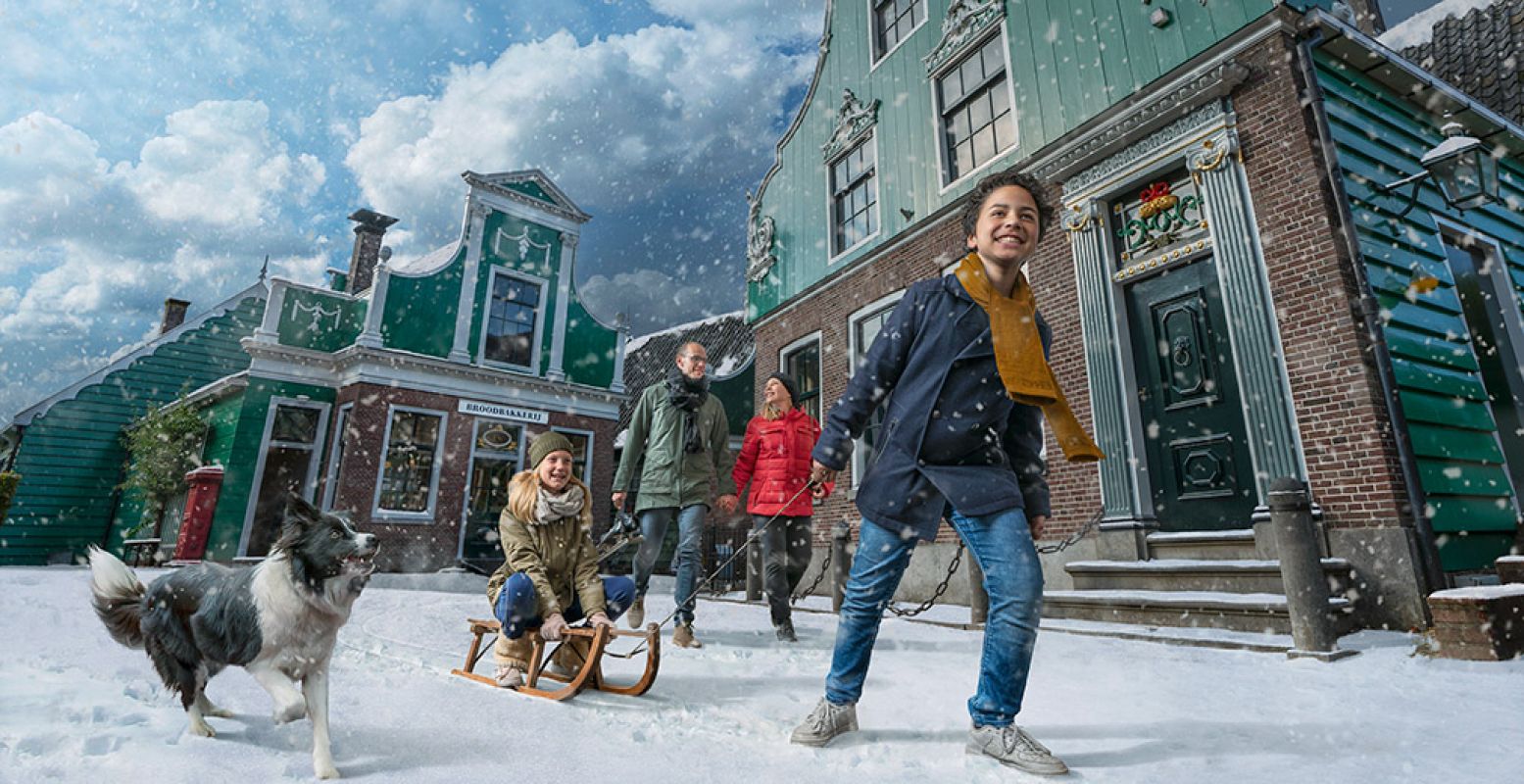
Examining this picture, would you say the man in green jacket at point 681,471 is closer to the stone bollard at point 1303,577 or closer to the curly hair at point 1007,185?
the curly hair at point 1007,185

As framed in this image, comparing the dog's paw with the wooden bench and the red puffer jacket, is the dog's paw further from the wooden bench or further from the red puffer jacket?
the wooden bench

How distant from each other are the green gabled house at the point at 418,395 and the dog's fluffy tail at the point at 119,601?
34.3ft

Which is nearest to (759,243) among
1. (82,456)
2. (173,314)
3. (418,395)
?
(418,395)

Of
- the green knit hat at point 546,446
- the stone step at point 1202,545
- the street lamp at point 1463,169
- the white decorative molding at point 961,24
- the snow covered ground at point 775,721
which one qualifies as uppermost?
the white decorative molding at point 961,24

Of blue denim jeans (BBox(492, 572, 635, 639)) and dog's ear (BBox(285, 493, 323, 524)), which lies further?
blue denim jeans (BBox(492, 572, 635, 639))

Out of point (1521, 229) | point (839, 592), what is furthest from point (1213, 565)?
point (1521, 229)

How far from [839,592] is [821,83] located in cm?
974

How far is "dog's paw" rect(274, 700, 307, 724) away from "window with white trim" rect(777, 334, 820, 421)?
9.39 m

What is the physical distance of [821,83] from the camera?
12.5 meters

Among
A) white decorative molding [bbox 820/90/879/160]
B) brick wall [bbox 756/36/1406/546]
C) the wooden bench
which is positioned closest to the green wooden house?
brick wall [bbox 756/36/1406/546]

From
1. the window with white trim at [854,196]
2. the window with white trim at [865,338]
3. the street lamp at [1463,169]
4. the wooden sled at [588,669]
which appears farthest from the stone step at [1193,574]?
the window with white trim at [854,196]

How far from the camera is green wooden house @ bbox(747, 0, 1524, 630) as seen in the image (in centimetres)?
505

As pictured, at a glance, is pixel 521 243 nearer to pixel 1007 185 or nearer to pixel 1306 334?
pixel 1306 334

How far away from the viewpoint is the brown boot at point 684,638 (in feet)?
14.5
